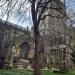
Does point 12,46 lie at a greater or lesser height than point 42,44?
greater

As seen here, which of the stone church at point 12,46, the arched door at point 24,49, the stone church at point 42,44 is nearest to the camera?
the stone church at point 42,44

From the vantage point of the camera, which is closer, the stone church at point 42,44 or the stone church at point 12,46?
the stone church at point 42,44

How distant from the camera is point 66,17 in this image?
17500 mm

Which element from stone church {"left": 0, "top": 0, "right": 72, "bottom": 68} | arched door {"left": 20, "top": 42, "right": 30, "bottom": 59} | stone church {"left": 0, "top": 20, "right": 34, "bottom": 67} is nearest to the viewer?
stone church {"left": 0, "top": 0, "right": 72, "bottom": 68}

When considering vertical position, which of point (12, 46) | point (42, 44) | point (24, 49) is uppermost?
point (24, 49)

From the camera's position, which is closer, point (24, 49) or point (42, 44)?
point (42, 44)

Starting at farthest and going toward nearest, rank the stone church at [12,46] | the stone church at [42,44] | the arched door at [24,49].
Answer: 1. the arched door at [24,49]
2. the stone church at [12,46]
3. the stone church at [42,44]

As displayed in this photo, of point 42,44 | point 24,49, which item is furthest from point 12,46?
point 42,44

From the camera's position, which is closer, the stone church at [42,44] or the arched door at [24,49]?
the stone church at [42,44]

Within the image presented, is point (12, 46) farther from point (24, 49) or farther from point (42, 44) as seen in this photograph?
point (42, 44)

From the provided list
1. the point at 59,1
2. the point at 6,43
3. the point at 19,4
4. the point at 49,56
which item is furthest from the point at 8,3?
the point at 49,56

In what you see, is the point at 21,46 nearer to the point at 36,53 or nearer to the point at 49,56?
the point at 49,56

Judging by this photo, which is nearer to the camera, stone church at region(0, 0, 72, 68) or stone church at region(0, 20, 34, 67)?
stone church at region(0, 0, 72, 68)

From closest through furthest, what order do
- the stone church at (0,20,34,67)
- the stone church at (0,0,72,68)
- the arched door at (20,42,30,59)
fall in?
the stone church at (0,0,72,68)
the stone church at (0,20,34,67)
the arched door at (20,42,30,59)
